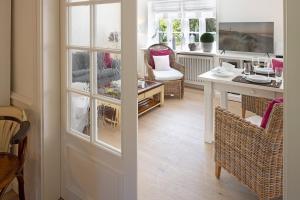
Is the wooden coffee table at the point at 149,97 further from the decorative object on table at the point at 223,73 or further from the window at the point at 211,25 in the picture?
the window at the point at 211,25

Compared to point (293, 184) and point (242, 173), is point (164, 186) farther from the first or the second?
point (293, 184)

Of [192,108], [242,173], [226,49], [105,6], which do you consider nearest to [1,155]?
[105,6]

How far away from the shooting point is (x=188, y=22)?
6.80m

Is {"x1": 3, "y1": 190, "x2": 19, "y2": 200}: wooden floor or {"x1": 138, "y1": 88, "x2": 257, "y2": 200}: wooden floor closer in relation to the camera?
{"x1": 3, "y1": 190, "x2": 19, "y2": 200}: wooden floor

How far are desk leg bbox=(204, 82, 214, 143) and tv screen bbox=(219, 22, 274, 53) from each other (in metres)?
2.55

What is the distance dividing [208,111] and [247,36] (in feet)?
8.98

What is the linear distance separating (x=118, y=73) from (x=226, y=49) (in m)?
4.56

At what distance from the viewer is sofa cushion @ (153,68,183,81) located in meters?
5.62

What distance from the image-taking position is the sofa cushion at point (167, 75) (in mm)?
5621

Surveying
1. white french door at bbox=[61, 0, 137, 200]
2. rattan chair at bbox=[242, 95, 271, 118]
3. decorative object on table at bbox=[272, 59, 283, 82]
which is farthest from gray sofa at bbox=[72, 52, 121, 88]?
rattan chair at bbox=[242, 95, 271, 118]

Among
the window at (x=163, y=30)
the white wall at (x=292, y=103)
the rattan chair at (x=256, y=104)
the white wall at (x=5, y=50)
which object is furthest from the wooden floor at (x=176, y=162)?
the window at (x=163, y=30)

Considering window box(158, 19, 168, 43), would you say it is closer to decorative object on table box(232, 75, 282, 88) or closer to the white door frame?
decorative object on table box(232, 75, 282, 88)

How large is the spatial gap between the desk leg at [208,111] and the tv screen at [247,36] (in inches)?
100

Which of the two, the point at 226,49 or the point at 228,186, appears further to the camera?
the point at 226,49
